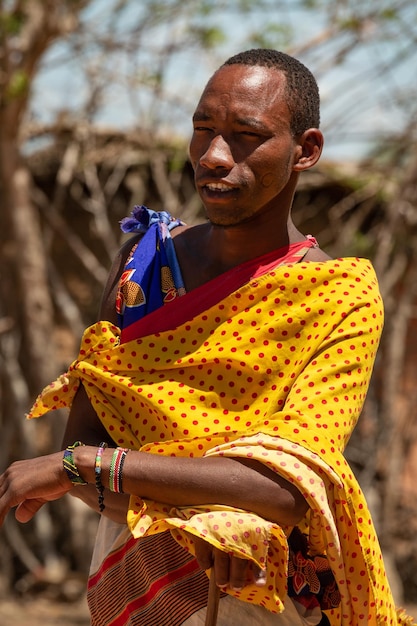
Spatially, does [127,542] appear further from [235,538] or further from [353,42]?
[353,42]

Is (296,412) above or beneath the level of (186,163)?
above

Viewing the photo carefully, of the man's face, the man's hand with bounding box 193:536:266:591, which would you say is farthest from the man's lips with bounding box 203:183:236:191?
the man's hand with bounding box 193:536:266:591

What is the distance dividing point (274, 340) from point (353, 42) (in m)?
5.26

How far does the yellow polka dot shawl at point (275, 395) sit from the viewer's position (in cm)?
213

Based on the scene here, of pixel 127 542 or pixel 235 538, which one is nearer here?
pixel 235 538

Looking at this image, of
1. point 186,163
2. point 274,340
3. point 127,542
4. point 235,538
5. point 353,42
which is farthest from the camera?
point 186,163

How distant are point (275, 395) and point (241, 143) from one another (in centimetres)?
55

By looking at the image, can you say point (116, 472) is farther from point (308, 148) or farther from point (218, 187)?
point (308, 148)

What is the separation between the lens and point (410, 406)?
7.67m

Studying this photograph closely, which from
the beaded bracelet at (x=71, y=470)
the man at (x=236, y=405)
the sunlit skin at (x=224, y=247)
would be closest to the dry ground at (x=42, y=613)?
the man at (x=236, y=405)

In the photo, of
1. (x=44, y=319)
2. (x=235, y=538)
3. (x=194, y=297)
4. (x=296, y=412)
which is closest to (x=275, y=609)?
(x=235, y=538)

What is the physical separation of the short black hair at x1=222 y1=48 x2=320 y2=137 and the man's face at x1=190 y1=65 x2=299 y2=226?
0.02m

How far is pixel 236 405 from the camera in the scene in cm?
230

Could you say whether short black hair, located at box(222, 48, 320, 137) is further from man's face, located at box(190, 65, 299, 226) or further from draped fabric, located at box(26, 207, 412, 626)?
draped fabric, located at box(26, 207, 412, 626)
